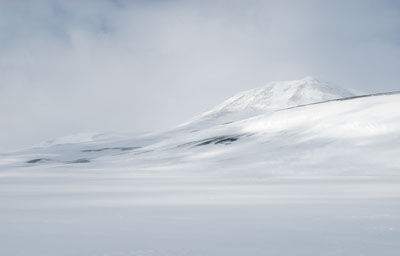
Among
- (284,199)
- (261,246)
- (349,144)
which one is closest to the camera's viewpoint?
(261,246)

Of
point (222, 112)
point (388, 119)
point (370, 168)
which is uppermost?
point (222, 112)

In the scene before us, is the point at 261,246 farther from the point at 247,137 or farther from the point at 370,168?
the point at 247,137

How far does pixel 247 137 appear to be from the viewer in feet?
251

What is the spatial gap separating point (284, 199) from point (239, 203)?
7.24 ft

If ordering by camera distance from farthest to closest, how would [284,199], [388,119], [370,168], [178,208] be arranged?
[388,119] → [370,168] → [284,199] → [178,208]

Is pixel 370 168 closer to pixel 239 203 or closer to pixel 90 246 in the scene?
pixel 239 203

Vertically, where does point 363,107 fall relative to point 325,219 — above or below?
above

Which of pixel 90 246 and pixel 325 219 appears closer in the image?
pixel 90 246

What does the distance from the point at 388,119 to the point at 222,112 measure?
137 meters

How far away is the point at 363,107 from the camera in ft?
244

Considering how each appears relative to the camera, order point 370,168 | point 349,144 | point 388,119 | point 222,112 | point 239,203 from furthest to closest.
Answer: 1. point 222,112
2. point 388,119
3. point 349,144
4. point 370,168
5. point 239,203

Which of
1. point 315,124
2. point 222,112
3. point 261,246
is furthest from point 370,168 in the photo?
point 222,112

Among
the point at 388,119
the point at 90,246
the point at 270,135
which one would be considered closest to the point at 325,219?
the point at 90,246

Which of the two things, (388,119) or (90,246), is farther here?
(388,119)
